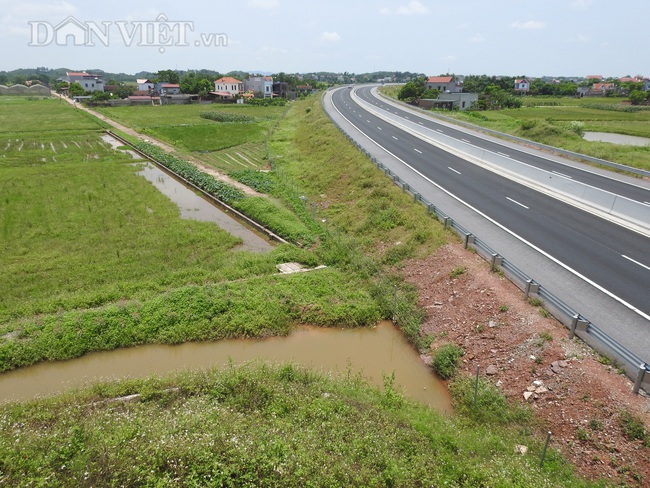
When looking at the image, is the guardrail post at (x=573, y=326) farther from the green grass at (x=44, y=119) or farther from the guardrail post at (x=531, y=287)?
the green grass at (x=44, y=119)

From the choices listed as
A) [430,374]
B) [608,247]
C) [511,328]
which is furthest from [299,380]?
[608,247]

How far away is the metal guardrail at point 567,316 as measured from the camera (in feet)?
33.5

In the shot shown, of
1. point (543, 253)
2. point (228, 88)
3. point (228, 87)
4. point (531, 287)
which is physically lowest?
point (531, 287)

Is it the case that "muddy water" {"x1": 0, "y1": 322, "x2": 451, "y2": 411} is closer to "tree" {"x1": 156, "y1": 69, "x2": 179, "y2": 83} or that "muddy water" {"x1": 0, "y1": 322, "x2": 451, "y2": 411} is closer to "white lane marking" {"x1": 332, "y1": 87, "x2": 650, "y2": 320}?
"white lane marking" {"x1": 332, "y1": 87, "x2": 650, "y2": 320}

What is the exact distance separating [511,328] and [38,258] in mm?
21637

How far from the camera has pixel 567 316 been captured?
40.8 ft

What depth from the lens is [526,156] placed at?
110 ft

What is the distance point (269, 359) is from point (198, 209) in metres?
17.6

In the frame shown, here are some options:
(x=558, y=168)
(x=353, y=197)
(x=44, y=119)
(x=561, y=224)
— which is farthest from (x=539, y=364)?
(x=44, y=119)

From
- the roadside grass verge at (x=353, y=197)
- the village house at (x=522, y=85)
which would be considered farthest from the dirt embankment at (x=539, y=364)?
the village house at (x=522, y=85)

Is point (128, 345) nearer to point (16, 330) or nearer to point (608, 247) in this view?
point (16, 330)

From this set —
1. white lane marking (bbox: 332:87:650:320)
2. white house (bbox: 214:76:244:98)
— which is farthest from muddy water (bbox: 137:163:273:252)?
white house (bbox: 214:76:244:98)

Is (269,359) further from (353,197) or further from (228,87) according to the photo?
(228,87)

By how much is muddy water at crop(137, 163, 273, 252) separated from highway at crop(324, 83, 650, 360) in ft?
40.3
